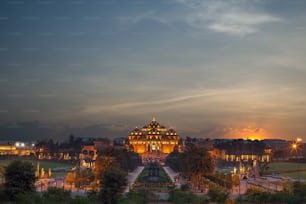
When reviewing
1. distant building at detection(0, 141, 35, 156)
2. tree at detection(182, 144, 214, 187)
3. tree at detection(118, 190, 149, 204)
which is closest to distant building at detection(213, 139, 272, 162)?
distant building at detection(0, 141, 35, 156)

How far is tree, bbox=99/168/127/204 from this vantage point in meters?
27.2

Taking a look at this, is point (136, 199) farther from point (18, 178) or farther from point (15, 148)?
point (15, 148)

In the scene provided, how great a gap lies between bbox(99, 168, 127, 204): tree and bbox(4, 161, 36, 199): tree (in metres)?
4.57

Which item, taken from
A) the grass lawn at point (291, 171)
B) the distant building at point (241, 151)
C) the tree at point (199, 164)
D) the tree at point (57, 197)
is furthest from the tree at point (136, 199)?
the distant building at point (241, 151)

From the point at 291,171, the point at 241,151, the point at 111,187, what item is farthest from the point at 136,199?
the point at 241,151

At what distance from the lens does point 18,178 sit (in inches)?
1142

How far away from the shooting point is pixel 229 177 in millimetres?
45531

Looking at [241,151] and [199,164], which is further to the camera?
[241,151]

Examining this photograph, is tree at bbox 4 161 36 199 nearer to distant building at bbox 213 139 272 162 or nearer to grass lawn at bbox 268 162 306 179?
grass lawn at bbox 268 162 306 179

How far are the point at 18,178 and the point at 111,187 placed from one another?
5.60 meters

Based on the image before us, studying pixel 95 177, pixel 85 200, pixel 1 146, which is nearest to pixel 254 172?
pixel 95 177

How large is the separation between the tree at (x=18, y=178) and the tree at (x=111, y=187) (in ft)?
15.0

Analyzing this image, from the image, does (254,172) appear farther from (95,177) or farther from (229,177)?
(95,177)

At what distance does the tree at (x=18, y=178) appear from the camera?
94.0 ft
